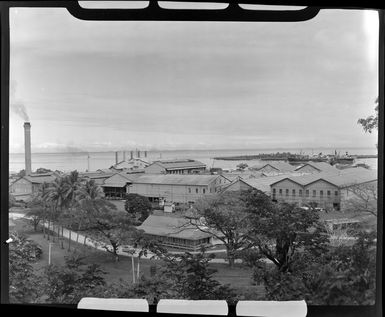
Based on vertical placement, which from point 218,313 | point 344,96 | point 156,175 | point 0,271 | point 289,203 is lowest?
point 218,313

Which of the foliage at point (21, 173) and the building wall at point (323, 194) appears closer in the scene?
the building wall at point (323, 194)

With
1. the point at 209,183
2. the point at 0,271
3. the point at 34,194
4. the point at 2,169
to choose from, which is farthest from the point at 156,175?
the point at 0,271

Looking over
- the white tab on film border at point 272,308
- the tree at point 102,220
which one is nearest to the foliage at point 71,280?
the tree at point 102,220

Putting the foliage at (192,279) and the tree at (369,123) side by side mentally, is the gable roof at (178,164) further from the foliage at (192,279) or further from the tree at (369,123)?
the tree at (369,123)

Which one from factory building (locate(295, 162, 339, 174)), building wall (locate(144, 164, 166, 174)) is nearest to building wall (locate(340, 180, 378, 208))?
factory building (locate(295, 162, 339, 174))

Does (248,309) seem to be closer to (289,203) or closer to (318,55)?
(289,203)

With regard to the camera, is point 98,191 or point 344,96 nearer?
point 344,96
